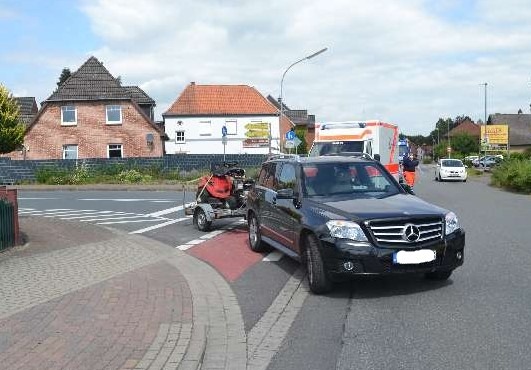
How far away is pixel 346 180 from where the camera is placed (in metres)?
8.91

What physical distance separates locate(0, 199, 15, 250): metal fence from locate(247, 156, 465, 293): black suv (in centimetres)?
467

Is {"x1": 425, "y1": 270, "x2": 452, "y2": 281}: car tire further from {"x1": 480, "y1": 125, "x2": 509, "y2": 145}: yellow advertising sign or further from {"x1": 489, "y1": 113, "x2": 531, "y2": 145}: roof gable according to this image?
{"x1": 489, "y1": 113, "x2": 531, "y2": 145}: roof gable

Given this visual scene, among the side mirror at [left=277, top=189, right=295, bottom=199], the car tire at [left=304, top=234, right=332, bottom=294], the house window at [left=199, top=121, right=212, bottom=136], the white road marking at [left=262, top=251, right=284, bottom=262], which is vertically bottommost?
the white road marking at [left=262, top=251, right=284, bottom=262]

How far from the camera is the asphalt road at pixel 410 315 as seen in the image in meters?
5.24

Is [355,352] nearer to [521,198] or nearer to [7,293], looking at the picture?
[7,293]

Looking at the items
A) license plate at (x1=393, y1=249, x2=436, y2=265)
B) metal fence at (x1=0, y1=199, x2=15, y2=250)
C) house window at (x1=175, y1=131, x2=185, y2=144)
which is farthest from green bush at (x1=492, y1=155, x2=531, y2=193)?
house window at (x1=175, y1=131, x2=185, y2=144)

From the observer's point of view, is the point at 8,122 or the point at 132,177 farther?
the point at 132,177

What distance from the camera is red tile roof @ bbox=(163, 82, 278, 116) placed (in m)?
65.8

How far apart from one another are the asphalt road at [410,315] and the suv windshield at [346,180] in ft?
4.06

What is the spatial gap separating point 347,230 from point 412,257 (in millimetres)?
789

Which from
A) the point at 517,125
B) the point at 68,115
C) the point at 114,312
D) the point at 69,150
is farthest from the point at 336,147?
the point at 517,125

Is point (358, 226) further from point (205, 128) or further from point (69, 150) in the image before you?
point (205, 128)

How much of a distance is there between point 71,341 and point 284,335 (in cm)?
193

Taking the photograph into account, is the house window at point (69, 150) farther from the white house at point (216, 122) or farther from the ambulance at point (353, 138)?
the ambulance at point (353, 138)
